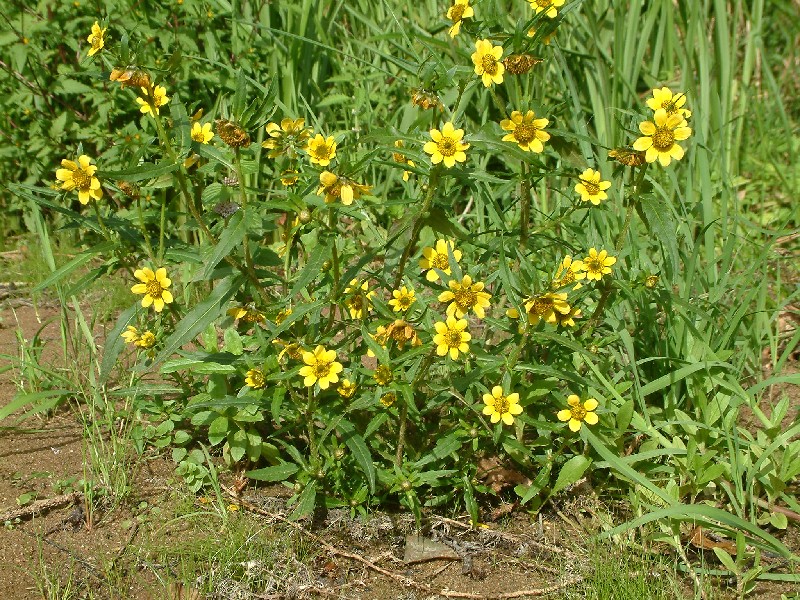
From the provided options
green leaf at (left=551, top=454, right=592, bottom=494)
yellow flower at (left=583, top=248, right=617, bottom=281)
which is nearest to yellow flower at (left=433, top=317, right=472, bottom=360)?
yellow flower at (left=583, top=248, right=617, bottom=281)

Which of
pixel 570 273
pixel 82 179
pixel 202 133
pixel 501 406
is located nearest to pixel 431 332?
Result: pixel 501 406

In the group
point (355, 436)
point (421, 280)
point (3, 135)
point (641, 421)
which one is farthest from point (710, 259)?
point (3, 135)

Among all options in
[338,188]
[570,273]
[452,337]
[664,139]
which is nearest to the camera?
[338,188]

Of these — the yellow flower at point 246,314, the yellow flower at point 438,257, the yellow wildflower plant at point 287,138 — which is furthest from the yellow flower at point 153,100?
the yellow flower at point 438,257

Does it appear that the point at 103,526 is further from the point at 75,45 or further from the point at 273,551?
the point at 75,45

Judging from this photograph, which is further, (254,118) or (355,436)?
(355,436)

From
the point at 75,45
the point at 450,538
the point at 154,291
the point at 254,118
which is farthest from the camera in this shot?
the point at 75,45

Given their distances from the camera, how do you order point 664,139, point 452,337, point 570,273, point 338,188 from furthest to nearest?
point 570,273
point 664,139
point 452,337
point 338,188

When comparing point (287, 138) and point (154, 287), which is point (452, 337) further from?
point (154, 287)
